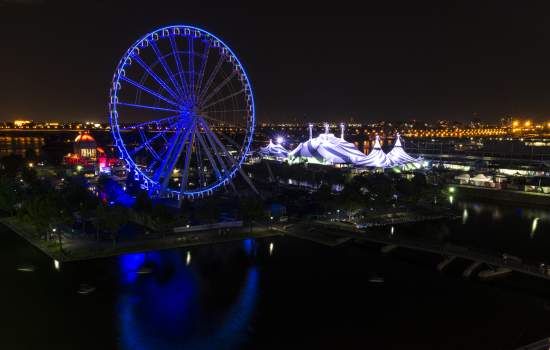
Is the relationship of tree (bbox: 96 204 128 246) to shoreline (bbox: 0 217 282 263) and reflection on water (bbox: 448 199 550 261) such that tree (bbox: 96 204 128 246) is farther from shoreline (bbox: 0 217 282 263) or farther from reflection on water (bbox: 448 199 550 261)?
reflection on water (bbox: 448 199 550 261)

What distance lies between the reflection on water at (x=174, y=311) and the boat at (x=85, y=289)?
111cm

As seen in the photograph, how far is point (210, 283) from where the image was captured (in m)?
18.1

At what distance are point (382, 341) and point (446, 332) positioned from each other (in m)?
2.16

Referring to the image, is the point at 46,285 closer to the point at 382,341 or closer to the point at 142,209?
the point at 142,209

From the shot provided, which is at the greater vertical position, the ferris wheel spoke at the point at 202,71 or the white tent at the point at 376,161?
the ferris wheel spoke at the point at 202,71

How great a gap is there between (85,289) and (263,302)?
20.8 feet

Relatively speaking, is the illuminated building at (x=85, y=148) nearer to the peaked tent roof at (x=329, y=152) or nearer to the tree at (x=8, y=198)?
the peaked tent roof at (x=329, y=152)

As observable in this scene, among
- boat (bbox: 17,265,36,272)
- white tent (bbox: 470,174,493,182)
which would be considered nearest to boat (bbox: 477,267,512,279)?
boat (bbox: 17,265,36,272)

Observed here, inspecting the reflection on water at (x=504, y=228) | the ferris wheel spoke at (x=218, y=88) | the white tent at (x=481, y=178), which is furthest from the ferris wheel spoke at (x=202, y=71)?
the white tent at (x=481, y=178)

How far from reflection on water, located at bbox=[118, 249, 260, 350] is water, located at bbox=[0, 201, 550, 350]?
0.04 meters

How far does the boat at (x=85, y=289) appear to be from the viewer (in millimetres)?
16695

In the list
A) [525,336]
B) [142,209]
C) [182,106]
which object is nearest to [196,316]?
[525,336]

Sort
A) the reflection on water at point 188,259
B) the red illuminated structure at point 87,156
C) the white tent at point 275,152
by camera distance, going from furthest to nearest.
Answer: the white tent at point 275,152, the red illuminated structure at point 87,156, the reflection on water at point 188,259

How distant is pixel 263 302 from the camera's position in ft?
54.2
